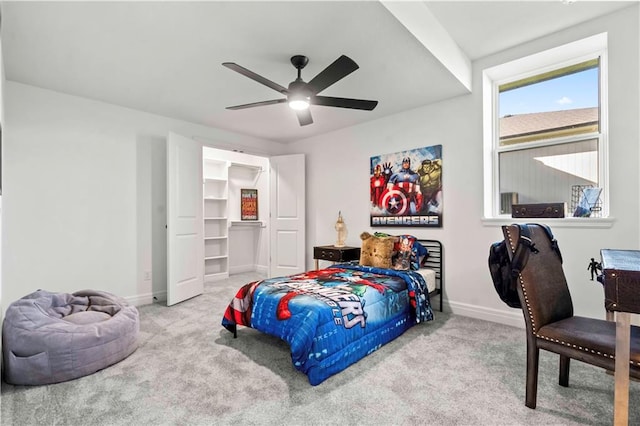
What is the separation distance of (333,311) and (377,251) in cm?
147

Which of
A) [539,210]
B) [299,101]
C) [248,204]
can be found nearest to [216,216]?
[248,204]

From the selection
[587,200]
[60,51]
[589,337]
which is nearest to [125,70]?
[60,51]

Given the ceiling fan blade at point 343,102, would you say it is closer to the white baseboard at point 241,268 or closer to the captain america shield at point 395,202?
the captain america shield at point 395,202

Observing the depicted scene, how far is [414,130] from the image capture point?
3900 mm

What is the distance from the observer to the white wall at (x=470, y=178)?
250cm

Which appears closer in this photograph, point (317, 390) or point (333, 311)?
point (317, 390)

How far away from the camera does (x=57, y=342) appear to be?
2.07m

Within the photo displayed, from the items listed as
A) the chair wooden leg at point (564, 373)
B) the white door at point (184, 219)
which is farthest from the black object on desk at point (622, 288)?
the white door at point (184, 219)

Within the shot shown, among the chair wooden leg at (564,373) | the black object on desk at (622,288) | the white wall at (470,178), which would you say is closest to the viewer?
the black object on desk at (622,288)

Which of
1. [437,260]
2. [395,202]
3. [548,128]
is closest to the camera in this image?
[548,128]

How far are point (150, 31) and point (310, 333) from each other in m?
2.45

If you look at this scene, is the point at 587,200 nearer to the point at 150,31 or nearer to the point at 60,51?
the point at 150,31

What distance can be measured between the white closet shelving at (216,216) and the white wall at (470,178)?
5.20 ft

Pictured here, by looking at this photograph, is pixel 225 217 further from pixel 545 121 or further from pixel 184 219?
pixel 545 121
